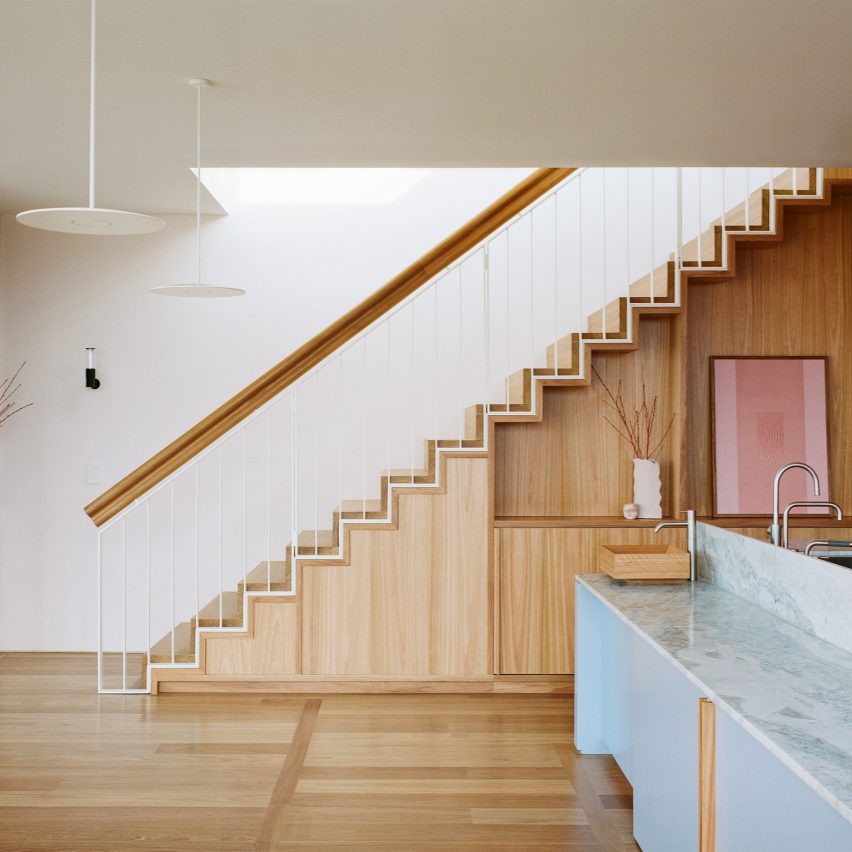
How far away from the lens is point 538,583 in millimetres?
4797

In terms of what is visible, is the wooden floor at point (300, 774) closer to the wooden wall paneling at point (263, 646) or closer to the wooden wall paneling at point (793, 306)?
the wooden wall paneling at point (263, 646)

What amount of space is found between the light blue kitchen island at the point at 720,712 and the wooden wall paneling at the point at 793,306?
5.99ft

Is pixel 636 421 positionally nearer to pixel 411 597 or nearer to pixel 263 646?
pixel 411 597

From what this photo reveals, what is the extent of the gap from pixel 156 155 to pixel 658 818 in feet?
11.5

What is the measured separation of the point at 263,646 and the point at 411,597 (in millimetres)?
791

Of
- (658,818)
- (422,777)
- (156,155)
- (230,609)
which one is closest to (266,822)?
(422,777)

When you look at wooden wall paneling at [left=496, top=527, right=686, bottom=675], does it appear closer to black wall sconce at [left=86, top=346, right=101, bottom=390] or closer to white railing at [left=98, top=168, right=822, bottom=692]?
white railing at [left=98, top=168, right=822, bottom=692]

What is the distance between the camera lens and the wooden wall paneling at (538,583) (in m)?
4.79

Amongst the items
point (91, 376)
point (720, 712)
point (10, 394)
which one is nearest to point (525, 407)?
point (91, 376)

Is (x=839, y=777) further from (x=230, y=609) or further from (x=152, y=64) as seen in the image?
(x=230, y=609)

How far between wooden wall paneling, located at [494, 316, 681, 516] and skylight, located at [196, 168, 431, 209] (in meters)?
1.64

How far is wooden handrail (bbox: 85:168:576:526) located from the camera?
4.70 metres

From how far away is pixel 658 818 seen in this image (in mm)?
2744

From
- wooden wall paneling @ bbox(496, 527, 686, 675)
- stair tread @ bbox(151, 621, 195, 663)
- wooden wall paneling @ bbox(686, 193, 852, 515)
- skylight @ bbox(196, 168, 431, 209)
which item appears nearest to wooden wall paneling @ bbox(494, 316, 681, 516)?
wooden wall paneling @ bbox(686, 193, 852, 515)
